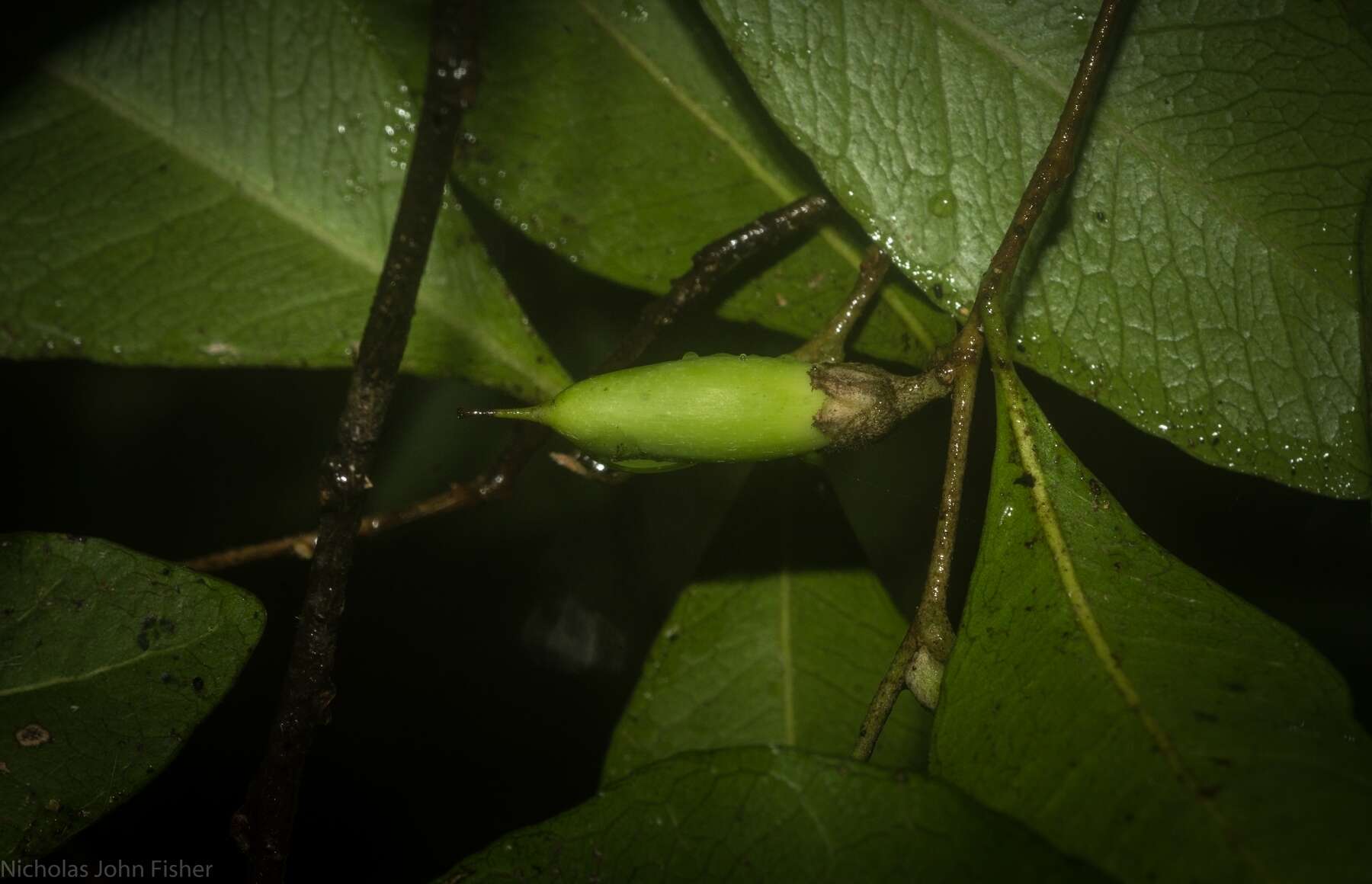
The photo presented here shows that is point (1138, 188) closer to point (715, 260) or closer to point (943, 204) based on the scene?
point (943, 204)

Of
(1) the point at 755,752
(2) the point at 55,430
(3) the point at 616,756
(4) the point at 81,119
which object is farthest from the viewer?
(2) the point at 55,430

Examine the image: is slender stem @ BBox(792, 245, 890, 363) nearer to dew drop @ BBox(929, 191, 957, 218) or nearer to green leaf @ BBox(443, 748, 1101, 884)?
dew drop @ BBox(929, 191, 957, 218)

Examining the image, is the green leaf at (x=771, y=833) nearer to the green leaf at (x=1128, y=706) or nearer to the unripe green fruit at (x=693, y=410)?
the green leaf at (x=1128, y=706)

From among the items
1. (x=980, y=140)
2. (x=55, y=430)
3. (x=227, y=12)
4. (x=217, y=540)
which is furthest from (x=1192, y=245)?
(x=55, y=430)

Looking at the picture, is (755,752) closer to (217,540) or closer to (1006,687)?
(1006,687)

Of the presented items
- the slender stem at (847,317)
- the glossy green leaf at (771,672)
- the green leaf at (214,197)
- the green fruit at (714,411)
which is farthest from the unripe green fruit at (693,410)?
the glossy green leaf at (771,672)

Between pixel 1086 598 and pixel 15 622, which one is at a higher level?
pixel 1086 598
